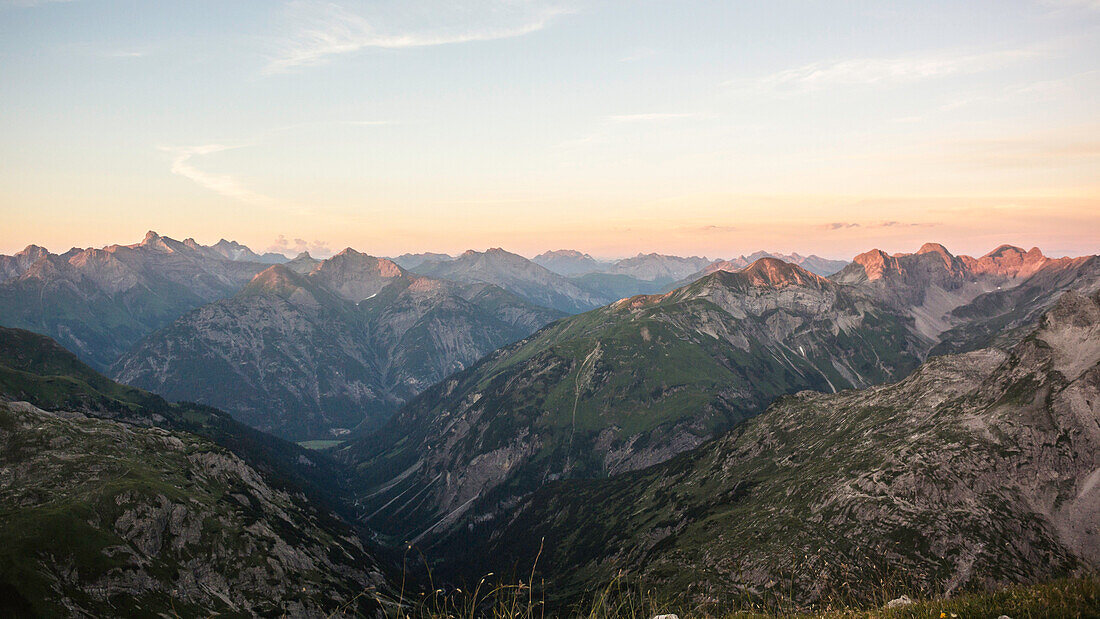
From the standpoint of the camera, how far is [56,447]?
152125mm

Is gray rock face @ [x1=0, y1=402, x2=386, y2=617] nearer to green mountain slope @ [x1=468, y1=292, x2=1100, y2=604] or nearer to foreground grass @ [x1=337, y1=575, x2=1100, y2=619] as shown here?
green mountain slope @ [x1=468, y1=292, x2=1100, y2=604]

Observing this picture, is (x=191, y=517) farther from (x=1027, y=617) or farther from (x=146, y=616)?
(x=1027, y=617)

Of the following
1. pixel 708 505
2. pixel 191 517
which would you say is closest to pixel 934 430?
pixel 708 505

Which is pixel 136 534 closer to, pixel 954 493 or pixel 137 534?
pixel 137 534

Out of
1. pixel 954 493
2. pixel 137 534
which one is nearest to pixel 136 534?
pixel 137 534

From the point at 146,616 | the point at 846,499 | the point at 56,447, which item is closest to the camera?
the point at 146,616

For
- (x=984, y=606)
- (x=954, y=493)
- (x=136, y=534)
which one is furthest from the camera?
(x=136, y=534)

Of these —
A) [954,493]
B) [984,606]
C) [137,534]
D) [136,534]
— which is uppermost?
[984,606]

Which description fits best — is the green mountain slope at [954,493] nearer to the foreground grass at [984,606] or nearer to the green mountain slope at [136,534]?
the green mountain slope at [136,534]

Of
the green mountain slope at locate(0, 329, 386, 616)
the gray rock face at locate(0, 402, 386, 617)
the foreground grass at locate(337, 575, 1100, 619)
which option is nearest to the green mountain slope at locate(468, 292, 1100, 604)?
the gray rock face at locate(0, 402, 386, 617)

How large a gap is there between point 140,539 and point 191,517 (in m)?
16.7

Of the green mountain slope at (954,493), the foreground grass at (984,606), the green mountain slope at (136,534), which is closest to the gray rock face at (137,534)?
the green mountain slope at (136,534)

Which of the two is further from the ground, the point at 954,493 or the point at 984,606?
the point at 984,606

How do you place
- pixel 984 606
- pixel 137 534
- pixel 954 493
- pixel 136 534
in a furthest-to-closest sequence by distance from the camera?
pixel 137 534
pixel 136 534
pixel 954 493
pixel 984 606
